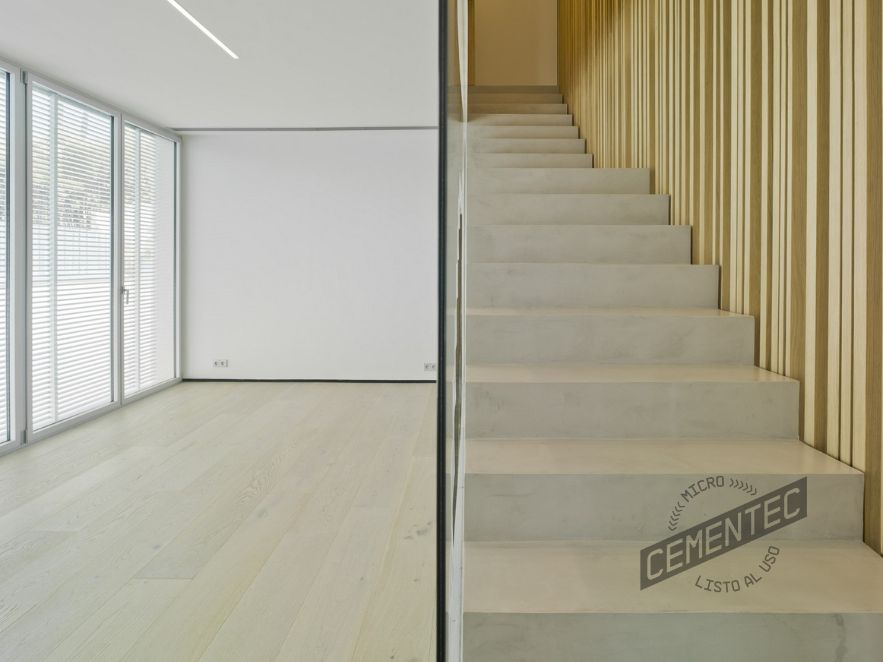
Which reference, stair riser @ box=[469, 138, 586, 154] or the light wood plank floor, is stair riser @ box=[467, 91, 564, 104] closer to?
stair riser @ box=[469, 138, 586, 154]

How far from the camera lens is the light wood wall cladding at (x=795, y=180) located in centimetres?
150

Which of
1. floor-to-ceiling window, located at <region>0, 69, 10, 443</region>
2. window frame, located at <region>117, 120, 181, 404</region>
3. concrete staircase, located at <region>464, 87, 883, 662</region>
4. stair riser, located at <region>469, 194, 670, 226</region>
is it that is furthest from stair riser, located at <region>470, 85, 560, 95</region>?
concrete staircase, located at <region>464, 87, 883, 662</region>

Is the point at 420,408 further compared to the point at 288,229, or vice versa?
the point at 288,229

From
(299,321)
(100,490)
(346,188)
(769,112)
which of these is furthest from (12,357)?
(769,112)

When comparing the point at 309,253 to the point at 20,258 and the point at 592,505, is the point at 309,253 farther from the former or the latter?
the point at 592,505

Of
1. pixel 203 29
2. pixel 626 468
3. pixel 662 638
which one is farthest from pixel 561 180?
pixel 662 638

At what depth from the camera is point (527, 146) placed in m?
4.06

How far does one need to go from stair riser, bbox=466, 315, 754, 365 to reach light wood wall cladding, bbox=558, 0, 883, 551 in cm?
11

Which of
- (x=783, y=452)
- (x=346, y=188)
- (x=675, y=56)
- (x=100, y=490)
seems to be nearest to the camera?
(x=783, y=452)

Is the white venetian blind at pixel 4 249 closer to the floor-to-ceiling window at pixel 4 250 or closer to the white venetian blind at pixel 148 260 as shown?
the floor-to-ceiling window at pixel 4 250

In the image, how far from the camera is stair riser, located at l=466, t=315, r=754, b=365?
2.01 metres

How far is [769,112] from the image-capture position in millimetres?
1985

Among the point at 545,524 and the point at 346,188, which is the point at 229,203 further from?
the point at 545,524

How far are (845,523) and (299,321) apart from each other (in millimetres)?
5475
